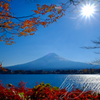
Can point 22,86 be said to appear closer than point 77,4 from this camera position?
Yes

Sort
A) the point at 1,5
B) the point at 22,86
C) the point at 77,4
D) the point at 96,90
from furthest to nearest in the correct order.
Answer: the point at 1,5
the point at 77,4
the point at 22,86
the point at 96,90

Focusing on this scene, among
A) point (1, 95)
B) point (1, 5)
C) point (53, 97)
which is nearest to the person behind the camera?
point (53, 97)

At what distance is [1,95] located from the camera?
274cm

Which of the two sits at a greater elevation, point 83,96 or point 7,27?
point 7,27

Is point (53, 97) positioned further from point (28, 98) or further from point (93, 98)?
point (93, 98)

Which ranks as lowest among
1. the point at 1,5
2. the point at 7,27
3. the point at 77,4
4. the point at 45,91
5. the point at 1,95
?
the point at 1,95

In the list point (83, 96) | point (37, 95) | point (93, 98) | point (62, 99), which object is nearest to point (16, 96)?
point (37, 95)

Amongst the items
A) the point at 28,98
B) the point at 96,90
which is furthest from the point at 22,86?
the point at 96,90

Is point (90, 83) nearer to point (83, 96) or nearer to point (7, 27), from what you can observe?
point (83, 96)

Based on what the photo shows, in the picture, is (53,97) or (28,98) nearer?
(53,97)

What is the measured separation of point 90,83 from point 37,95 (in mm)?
1491

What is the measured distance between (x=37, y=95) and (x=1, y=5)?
216 inches

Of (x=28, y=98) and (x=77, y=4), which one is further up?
(x=77, y=4)

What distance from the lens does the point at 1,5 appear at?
5762mm
